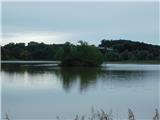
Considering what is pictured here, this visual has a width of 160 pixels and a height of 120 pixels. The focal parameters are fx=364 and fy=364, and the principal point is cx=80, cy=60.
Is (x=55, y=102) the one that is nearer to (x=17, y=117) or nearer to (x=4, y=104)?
(x=4, y=104)

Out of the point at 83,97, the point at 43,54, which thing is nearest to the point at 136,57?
the point at 43,54

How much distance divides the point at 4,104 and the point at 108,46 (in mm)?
57610

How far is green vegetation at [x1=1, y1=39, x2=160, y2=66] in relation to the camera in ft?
→ 171

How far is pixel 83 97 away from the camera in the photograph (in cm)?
1501

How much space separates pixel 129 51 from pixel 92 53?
52.6 feet

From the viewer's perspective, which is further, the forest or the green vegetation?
the forest

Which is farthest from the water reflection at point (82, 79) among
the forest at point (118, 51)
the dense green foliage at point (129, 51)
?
the dense green foliage at point (129, 51)

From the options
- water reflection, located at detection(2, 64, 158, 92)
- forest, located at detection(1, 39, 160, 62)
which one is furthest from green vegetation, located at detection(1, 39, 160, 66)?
water reflection, located at detection(2, 64, 158, 92)

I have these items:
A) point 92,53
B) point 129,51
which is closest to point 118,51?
point 129,51

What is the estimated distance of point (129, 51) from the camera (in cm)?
6662

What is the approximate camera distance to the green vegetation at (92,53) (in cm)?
5222

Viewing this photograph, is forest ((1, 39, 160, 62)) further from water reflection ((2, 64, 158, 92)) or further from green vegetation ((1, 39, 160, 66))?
water reflection ((2, 64, 158, 92))

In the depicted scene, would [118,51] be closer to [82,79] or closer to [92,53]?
[92,53]

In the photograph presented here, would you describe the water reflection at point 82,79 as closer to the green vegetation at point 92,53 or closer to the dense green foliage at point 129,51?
the green vegetation at point 92,53
